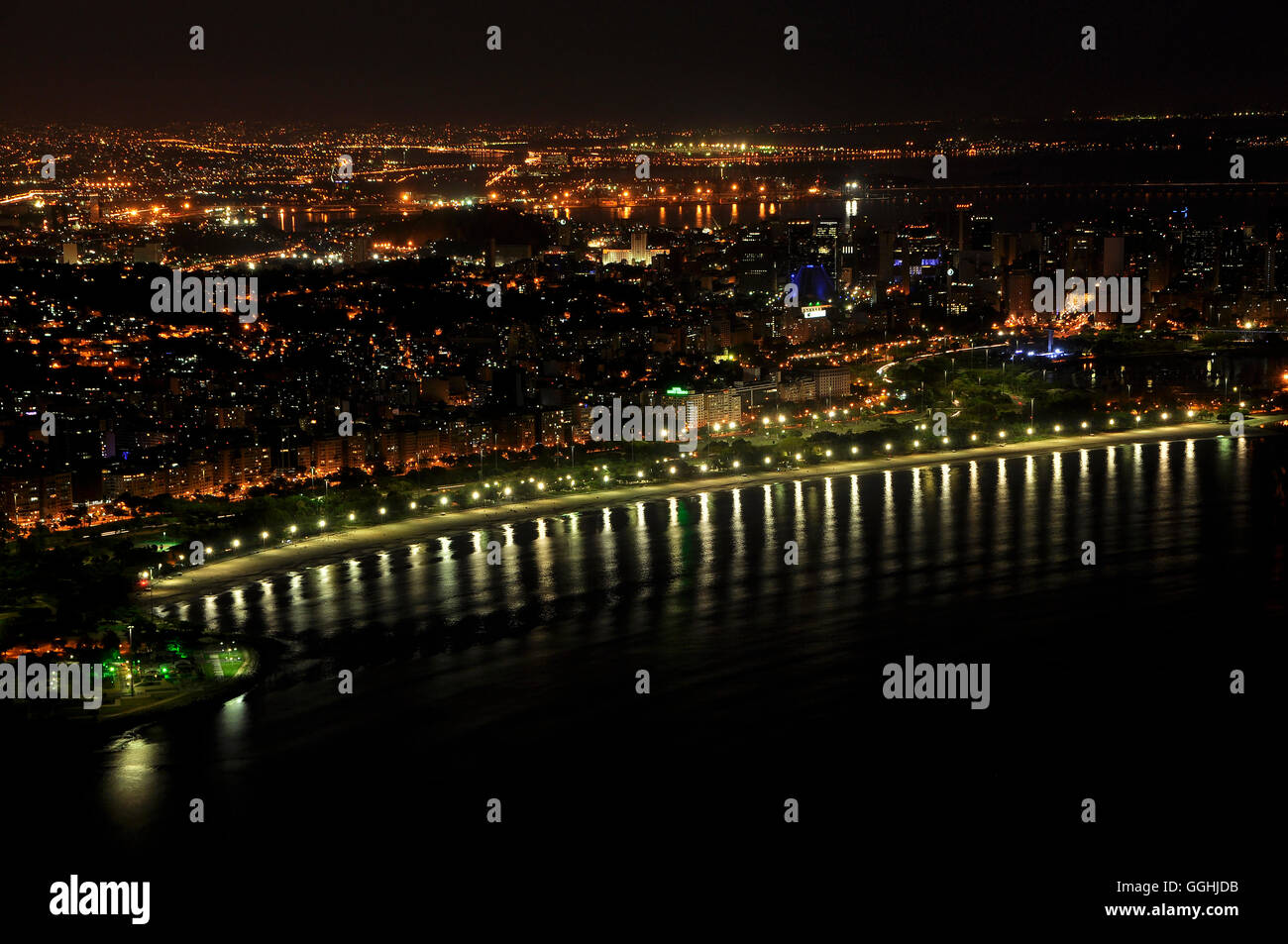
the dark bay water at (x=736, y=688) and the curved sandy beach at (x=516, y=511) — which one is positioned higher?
the curved sandy beach at (x=516, y=511)

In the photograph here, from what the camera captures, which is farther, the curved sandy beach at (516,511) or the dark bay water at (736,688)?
the curved sandy beach at (516,511)

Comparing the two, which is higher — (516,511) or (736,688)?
(516,511)

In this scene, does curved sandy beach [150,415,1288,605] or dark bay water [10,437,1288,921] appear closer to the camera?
dark bay water [10,437,1288,921]

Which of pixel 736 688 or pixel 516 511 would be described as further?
pixel 516 511

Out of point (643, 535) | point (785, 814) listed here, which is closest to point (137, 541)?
point (643, 535)
